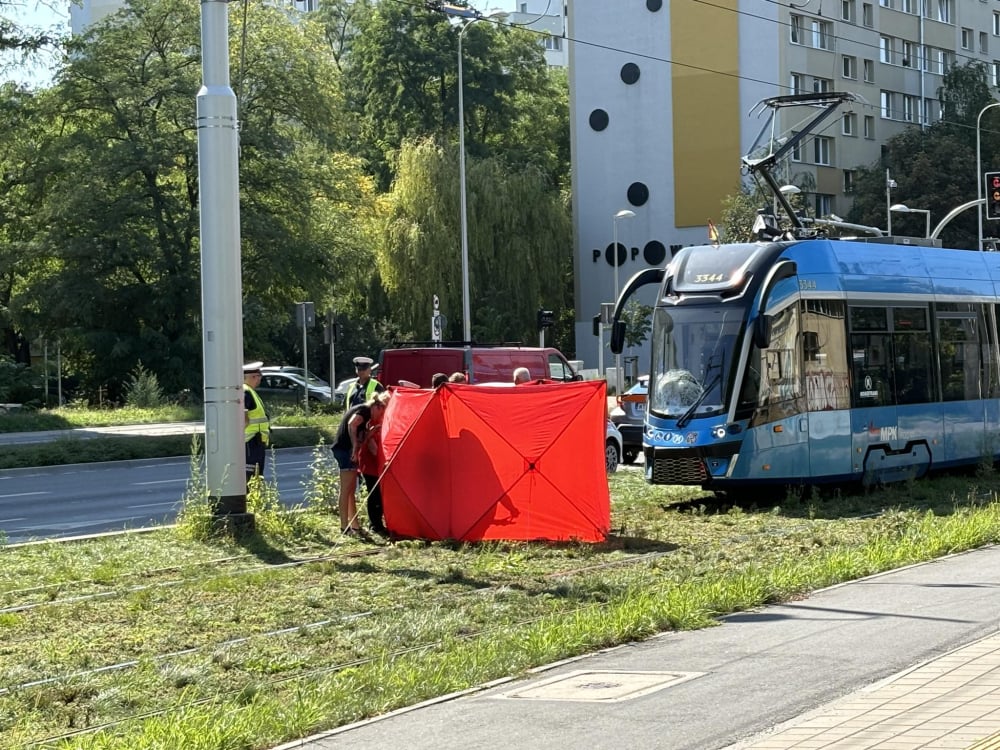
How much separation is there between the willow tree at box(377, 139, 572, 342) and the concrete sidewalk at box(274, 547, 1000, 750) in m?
48.6

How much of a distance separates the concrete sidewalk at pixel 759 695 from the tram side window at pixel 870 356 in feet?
32.2

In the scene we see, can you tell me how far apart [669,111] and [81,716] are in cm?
6422

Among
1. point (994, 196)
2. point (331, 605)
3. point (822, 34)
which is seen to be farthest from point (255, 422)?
point (822, 34)

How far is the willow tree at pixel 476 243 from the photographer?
58.2m

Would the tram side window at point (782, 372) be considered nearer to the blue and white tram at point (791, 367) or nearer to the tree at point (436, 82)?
the blue and white tram at point (791, 367)

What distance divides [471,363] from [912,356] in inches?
254

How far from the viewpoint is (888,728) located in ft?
21.7

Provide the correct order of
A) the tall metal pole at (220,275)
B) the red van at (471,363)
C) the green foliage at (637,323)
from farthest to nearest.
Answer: the green foliage at (637,323)
the red van at (471,363)
the tall metal pole at (220,275)

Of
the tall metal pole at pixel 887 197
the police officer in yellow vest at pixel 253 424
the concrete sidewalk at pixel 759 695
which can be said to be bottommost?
the concrete sidewalk at pixel 759 695

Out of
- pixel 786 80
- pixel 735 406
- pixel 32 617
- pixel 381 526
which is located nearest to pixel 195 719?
pixel 32 617

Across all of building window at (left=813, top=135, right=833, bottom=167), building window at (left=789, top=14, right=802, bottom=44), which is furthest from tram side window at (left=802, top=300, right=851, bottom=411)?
building window at (left=813, top=135, right=833, bottom=167)

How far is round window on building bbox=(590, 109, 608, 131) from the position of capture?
235ft

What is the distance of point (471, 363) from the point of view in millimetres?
23812

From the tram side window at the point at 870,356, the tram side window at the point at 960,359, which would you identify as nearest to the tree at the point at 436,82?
the tram side window at the point at 960,359
